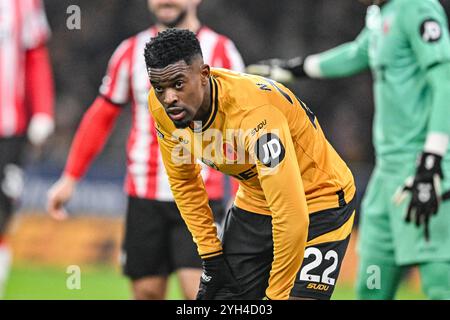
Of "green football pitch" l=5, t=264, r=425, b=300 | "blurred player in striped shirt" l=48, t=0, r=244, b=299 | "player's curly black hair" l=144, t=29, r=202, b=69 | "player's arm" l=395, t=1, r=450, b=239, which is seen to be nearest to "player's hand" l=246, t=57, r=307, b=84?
"blurred player in striped shirt" l=48, t=0, r=244, b=299

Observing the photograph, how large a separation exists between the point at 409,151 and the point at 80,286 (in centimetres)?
353

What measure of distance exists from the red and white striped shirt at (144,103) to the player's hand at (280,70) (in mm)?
291

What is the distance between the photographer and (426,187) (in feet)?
15.4

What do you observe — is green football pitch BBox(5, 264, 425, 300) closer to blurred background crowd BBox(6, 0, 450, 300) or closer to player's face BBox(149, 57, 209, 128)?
blurred background crowd BBox(6, 0, 450, 300)

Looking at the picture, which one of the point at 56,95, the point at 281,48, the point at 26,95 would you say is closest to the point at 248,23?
the point at 281,48

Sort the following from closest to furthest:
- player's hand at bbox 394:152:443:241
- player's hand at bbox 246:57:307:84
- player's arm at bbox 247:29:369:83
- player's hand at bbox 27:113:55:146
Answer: player's hand at bbox 394:152:443:241 → player's arm at bbox 247:29:369:83 → player's hand at bbox 246:57:307:84 → player's hand at bbox 27:113:55:146

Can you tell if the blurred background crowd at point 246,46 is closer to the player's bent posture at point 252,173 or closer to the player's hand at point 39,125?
the player's hand at point 39,125

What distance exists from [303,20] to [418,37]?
5411 millimetres

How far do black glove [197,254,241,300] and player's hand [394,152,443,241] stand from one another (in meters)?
1.07

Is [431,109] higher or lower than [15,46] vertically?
lower

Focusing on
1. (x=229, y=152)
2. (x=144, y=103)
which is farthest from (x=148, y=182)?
(x=229, y=152)

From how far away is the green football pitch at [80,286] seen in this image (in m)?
7.34

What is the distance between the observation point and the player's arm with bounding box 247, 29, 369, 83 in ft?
17.9

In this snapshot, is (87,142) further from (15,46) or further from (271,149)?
(271,149)
